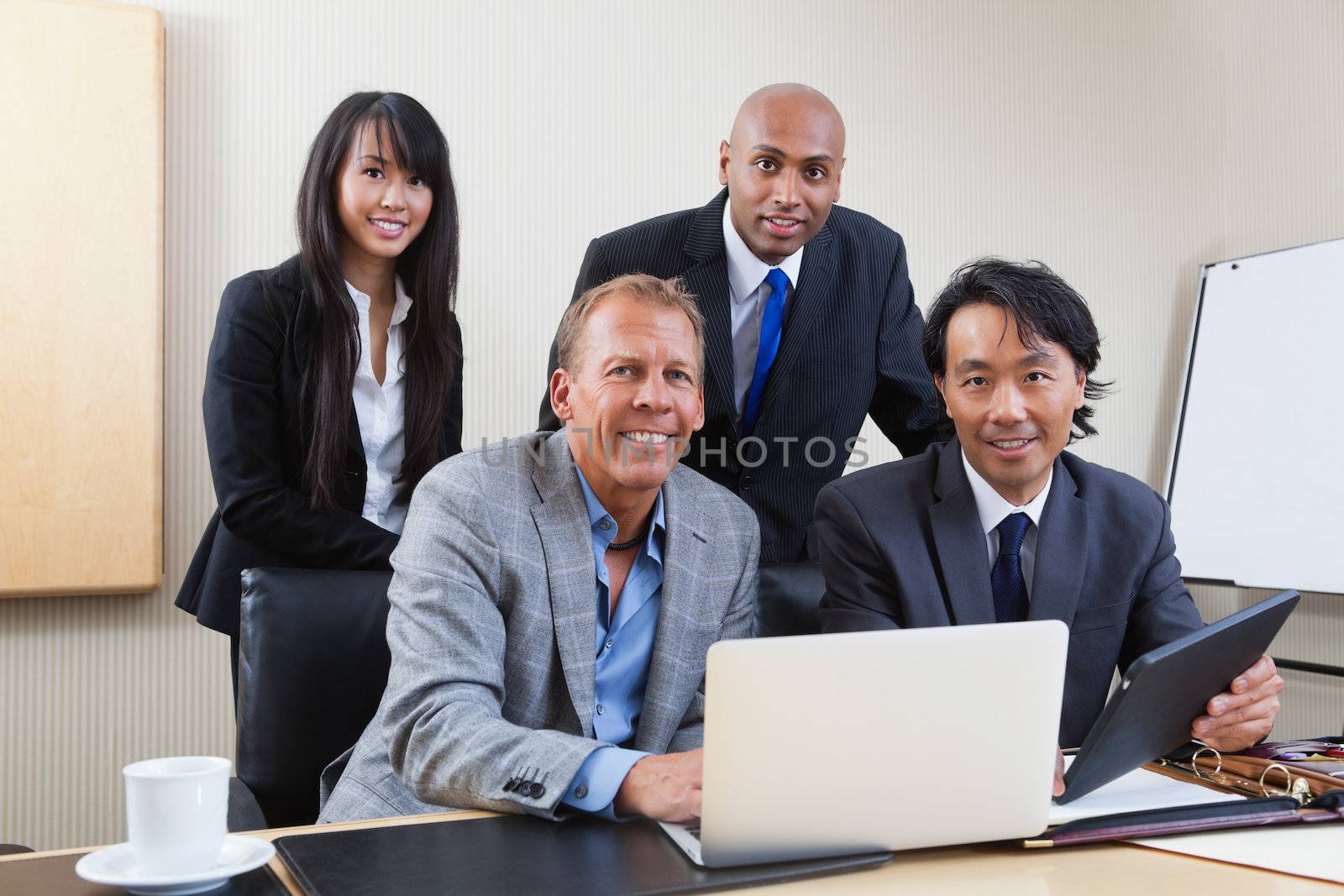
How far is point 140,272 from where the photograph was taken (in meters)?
2.72

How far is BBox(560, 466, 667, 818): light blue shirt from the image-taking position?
61.3 inches

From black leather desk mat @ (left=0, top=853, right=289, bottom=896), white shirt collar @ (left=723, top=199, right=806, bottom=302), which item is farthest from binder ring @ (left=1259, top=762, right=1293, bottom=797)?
white shirt collar @ (left=723, top=199, right=806, bottom=302)

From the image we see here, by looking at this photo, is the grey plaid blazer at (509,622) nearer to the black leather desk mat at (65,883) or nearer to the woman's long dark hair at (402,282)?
the black leather desk mat at (65,883)

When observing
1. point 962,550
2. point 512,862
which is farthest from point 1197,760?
point 512,862

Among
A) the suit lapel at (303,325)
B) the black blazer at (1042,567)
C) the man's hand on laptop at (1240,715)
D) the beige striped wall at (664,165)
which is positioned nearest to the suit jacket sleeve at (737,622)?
the black blazer at (1042,567)

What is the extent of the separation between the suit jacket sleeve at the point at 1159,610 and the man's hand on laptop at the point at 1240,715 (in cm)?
26

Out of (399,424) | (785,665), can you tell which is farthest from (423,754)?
(399,424)

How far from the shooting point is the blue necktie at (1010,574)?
1622 millimetres

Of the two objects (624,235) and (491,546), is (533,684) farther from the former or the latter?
(624,235)

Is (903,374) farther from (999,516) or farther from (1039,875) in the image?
(1039,875)

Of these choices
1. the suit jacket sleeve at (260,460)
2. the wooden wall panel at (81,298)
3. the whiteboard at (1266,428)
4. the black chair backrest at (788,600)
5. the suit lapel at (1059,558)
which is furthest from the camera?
the whiteboard at (1266,428)

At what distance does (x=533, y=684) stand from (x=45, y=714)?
1828 mm

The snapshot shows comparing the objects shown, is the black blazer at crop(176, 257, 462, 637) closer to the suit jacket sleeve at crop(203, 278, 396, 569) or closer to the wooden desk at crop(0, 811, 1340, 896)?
the suit jacket sleeve at crop(203, 278, 396, 569)

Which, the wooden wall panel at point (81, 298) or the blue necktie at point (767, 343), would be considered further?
the wooden wall panel at point (81, 298)
